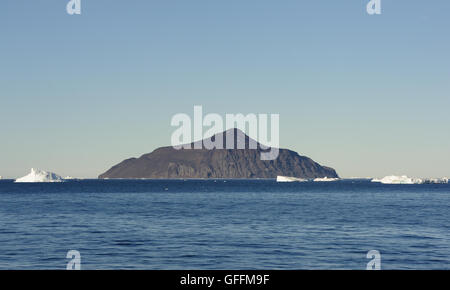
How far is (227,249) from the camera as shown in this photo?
3894 centimetres

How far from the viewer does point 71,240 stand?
4544 centimetres

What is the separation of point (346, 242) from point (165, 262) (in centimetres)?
1878

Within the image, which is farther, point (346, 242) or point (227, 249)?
point (346, 242)

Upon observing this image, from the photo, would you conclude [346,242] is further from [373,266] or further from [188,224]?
[188,224]

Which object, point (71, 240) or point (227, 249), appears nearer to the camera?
point (227, 249)
